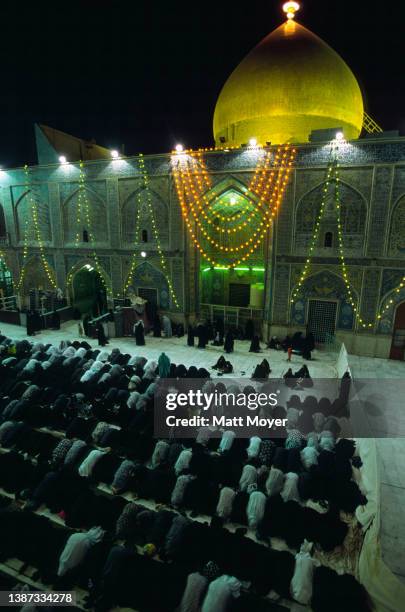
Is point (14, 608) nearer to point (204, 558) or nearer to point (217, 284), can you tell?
point (204, 558)

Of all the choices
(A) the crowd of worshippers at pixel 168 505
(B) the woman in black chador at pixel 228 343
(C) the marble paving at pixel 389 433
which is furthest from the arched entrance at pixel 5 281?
(C) the marble paving at pixel 389 433

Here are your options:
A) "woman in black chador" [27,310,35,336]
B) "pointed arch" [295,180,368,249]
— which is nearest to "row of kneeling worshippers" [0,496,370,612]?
"pointed arch" [295,180,368,249]

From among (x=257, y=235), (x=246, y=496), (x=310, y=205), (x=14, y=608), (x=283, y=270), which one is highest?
(x=310, y=205)

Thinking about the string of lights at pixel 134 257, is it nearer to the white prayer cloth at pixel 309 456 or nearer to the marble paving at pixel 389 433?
the marble paving at pixel 389 433

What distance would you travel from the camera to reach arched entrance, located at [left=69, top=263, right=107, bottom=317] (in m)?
18.3

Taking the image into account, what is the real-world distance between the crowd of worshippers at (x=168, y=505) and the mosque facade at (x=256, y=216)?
6482mm

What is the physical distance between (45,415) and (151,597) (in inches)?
196

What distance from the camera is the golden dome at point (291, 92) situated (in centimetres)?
1436

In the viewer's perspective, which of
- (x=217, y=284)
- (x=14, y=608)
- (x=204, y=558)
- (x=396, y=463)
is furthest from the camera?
(x=217, y=284)

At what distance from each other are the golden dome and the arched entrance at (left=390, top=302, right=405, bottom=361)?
317 inches

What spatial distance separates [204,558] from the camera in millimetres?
5121

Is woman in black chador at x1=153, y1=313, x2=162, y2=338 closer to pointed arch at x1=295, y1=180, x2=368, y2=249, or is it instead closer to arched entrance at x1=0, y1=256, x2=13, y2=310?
pointed arch at x1=295, y1=180, x2=368, y2=249

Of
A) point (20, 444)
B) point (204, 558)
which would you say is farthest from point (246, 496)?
point (20, 444)

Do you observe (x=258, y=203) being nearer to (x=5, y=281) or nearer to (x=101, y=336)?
(x=101, y=336)
